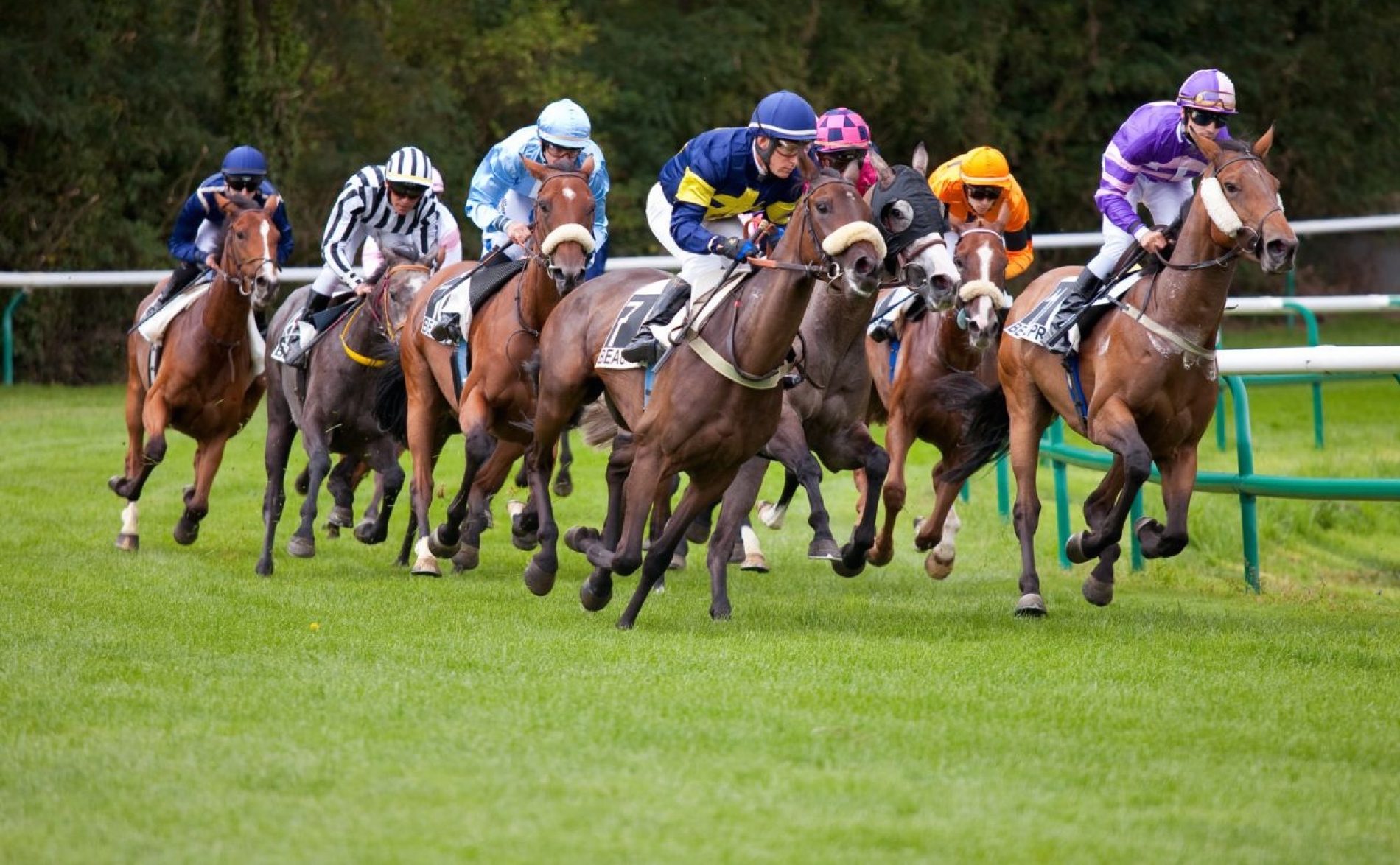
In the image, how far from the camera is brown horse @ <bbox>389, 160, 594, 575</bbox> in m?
8.82

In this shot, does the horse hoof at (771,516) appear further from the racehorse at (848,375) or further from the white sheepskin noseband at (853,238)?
the white sheepskin noseband at (853,238)

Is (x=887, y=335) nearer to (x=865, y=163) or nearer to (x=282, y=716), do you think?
(x=865, y=163)

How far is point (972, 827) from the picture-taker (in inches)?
188

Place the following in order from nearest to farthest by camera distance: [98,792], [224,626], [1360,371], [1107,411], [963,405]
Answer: [98,792] → [224,626] → [1107,411] → [1360,371] → [963,405]

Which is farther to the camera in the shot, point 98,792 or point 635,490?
point 635,490

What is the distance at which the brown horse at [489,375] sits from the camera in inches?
347

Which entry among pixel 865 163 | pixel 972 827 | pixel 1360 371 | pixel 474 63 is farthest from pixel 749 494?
pixel 474 63

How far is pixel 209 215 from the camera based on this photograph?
466 inches

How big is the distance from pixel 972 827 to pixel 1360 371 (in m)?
5.13

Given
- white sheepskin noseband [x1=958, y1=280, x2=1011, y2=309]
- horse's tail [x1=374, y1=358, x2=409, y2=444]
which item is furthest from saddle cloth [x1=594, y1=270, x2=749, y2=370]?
horse's tail [x1=374, y1=358, x2=409, y2=444]

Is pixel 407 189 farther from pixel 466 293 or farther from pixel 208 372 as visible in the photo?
pixel 208 372

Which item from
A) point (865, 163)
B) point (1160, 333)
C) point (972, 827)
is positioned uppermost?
point (865, 163)

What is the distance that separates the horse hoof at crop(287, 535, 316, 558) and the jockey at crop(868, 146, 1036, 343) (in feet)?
11.2

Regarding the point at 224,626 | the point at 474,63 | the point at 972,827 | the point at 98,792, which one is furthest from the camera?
the point at 474,63
